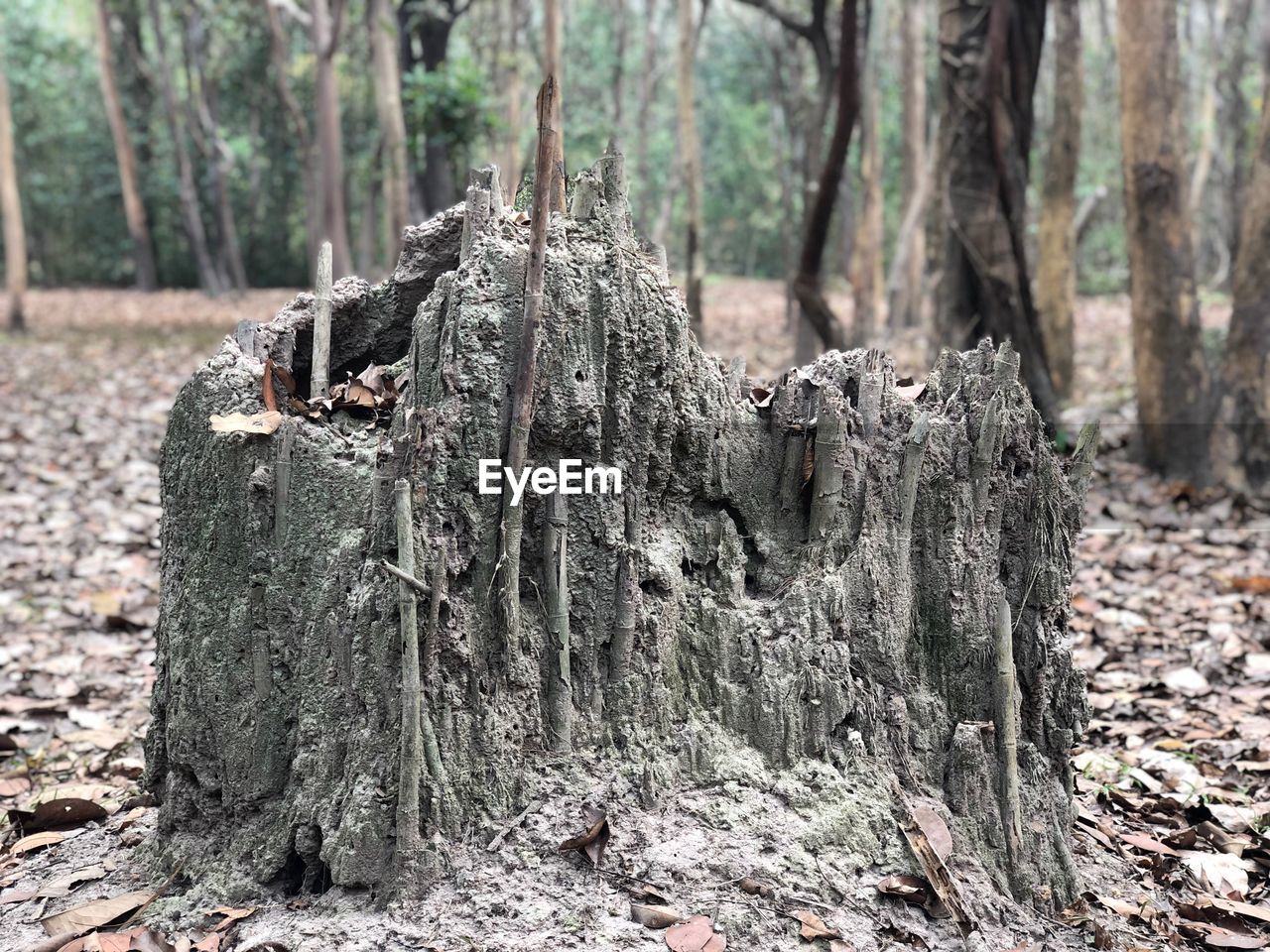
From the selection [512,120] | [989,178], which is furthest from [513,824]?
[512,120]

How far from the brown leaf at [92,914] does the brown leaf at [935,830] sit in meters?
1.55

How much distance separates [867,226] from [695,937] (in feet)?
34.1

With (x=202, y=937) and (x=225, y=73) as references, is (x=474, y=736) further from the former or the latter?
(x=225, y=73)

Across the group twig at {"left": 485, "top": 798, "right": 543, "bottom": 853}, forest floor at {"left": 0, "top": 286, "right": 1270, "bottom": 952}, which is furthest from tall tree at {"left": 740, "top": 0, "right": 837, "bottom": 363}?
twig at {"left": 485, "top": 798, "right": 543, "bottom": 853}

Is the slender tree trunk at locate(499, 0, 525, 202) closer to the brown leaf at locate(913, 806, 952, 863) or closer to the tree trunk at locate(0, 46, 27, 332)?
the tree trunk at locate(0, 46, 27, 332)

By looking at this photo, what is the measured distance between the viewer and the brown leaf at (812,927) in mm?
2123

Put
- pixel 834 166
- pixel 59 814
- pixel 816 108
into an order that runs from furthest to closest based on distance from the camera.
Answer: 1. pixel 816 108
2. pixel 834 166
3. pixel 59 814

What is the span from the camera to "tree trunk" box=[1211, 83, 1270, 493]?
6.48 meters

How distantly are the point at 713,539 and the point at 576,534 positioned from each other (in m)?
0.32

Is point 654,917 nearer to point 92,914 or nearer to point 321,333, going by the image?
point 92,914

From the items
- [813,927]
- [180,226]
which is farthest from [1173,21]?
[180,226]

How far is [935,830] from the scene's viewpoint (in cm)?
237

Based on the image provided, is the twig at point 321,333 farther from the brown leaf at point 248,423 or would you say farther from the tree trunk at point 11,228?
the tree trunk at point 11,228

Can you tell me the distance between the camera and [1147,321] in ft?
22.2
